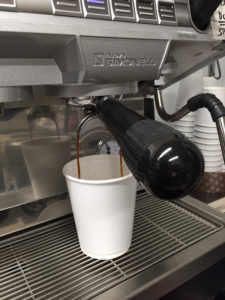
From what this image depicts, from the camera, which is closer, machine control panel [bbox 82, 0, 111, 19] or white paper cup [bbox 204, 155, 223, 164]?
machine control panel [bbox 82, 0, 111, 19]

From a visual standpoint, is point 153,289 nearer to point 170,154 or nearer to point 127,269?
point 127,269

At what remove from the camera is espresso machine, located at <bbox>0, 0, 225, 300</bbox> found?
332 millimetres

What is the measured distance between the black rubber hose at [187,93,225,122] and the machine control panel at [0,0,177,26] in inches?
5.5

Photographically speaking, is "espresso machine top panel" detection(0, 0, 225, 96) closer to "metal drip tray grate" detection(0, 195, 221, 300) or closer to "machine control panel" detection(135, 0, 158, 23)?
"machine control panel" detection(135, 0, 158, 23)

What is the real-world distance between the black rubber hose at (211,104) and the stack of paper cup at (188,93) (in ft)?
1.09

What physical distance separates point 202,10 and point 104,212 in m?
0.36

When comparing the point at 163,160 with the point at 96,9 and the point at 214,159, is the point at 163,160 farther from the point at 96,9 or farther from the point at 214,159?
the point at 214,159

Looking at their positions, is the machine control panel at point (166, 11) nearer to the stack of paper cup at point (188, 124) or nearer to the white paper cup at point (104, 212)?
the white paper cup at point (104, 212)

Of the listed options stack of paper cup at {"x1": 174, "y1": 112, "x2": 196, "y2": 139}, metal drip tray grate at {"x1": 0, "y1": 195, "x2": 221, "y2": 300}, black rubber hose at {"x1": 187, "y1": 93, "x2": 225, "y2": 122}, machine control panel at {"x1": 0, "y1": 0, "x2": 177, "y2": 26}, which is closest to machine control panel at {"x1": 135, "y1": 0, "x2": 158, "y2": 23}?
machine control panel at {"x1": 0, "y1": 0, "x2": 177, "y2": 26}

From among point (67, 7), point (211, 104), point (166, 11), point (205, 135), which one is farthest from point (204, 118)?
point (67, 7)

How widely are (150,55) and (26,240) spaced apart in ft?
1.41

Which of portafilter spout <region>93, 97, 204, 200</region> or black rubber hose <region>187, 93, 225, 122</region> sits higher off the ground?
black rubber hose <region>187, 93, 225, 122</region>

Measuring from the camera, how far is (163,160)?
228mm

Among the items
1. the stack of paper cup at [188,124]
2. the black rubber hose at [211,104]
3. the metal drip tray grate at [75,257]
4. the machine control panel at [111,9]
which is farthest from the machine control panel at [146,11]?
the stack of paper cup at [188,124]
